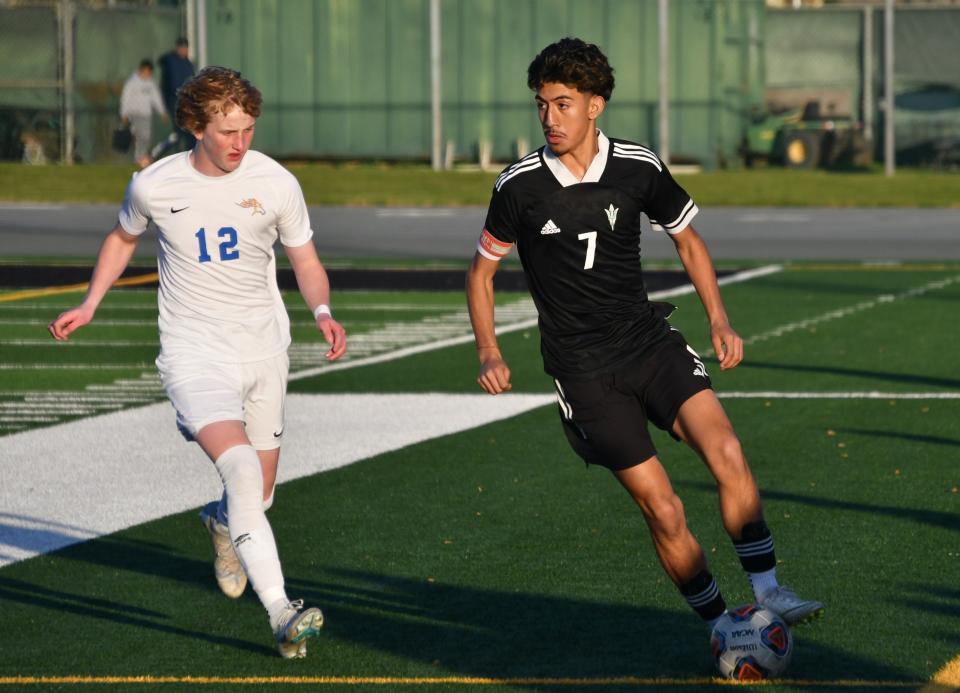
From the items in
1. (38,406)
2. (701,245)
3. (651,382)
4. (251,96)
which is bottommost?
(38,406)

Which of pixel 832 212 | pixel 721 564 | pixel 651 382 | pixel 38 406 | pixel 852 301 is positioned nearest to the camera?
pixel 651 382

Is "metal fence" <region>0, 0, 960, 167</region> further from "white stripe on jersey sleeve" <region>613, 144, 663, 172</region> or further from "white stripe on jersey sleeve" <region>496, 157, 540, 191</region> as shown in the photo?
"white stripe on jersey sleeve" <region>496, 157, 540, 191</region>

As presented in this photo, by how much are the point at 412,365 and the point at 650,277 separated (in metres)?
7.01

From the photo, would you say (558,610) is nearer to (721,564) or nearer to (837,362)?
(721,564)

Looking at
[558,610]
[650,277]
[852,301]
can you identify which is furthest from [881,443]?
[650,277]

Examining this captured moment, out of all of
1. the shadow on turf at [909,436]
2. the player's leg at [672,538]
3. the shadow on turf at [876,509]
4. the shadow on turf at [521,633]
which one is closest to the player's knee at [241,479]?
the shadow on turf at [521,633]

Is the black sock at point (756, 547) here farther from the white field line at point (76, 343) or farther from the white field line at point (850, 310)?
the white field line at point (76, 343)

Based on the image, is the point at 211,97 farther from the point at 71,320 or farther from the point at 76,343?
the point at 76,343

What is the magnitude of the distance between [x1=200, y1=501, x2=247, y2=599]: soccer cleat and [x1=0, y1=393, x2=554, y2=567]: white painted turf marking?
1.35 metres

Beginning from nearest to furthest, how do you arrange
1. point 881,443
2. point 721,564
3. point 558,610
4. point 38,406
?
point 558,610
point 721,564
point 881,443
point 38,406

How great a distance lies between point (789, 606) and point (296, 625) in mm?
1663

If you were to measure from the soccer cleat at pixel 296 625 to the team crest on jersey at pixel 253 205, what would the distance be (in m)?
1.49

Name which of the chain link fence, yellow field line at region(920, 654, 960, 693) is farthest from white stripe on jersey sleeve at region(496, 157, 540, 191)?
the chain link fence

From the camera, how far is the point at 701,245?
6914mm
